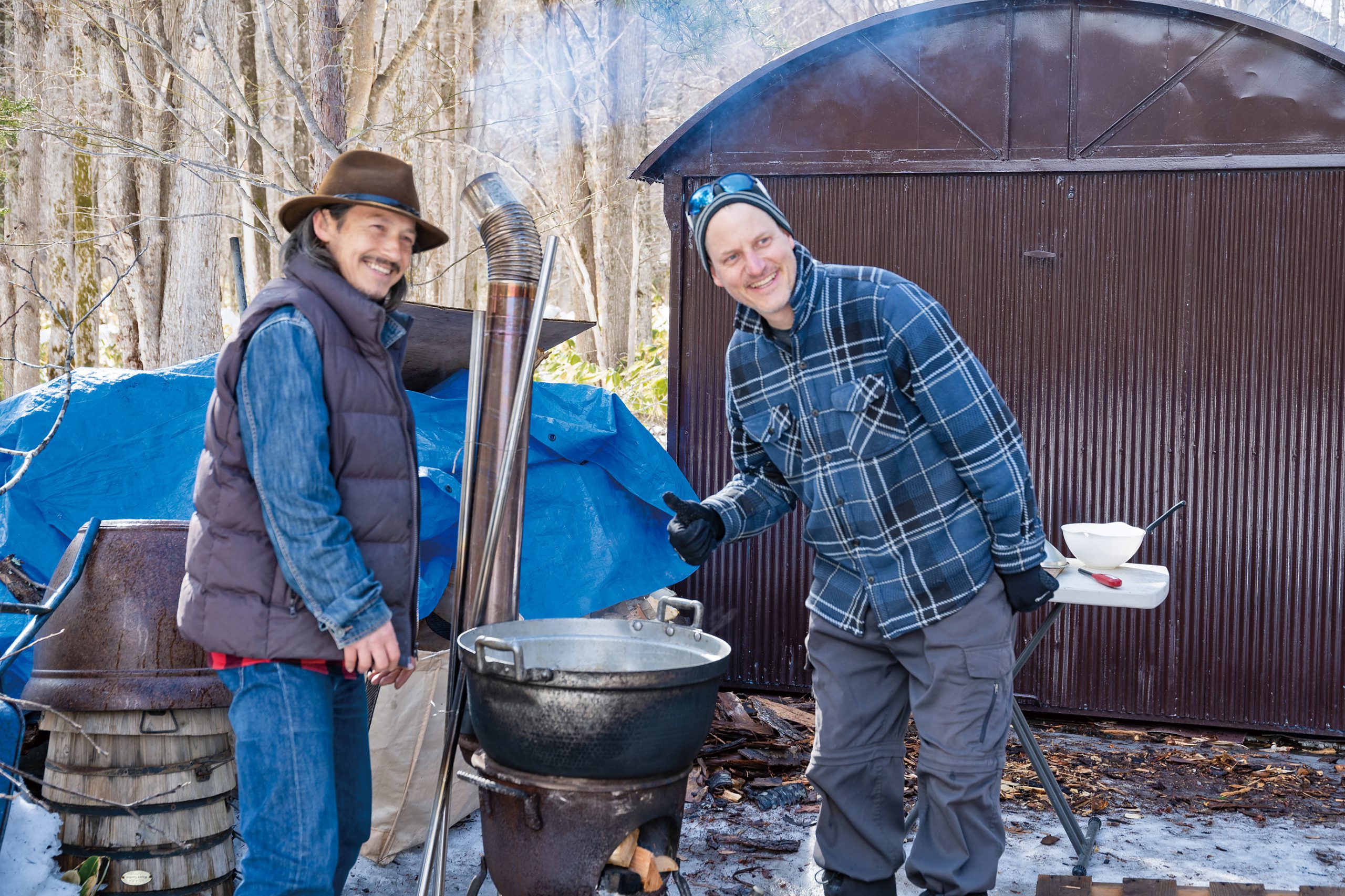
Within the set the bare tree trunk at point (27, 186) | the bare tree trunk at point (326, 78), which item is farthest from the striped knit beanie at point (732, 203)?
the bare tree trunk at point (27, 186)

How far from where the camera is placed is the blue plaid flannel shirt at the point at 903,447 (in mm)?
3375

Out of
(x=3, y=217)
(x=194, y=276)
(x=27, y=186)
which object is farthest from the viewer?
(x=3, y=217)

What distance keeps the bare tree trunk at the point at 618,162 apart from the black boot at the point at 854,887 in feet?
46.8

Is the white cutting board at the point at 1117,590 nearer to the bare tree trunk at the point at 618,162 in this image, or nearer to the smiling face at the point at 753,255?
the smiling face at the point at 753,255


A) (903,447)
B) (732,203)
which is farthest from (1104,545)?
(732,203)

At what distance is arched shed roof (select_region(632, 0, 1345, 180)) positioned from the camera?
616cm

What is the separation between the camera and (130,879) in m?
3.38

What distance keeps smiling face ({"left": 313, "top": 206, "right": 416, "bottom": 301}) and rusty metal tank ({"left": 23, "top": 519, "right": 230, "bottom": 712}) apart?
44.6 inches

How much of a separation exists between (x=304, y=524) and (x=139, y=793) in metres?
1.28

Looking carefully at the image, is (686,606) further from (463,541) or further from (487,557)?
(463,541)

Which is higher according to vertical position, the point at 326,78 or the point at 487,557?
the point at 326,78

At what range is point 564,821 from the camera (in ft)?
10.2

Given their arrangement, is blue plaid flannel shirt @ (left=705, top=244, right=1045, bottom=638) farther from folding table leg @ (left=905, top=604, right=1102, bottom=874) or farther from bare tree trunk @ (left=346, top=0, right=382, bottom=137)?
bare tree trunk @ (left=346, top=0, right=382, bottom=137)

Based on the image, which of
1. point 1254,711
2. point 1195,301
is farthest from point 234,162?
point 1254,711
